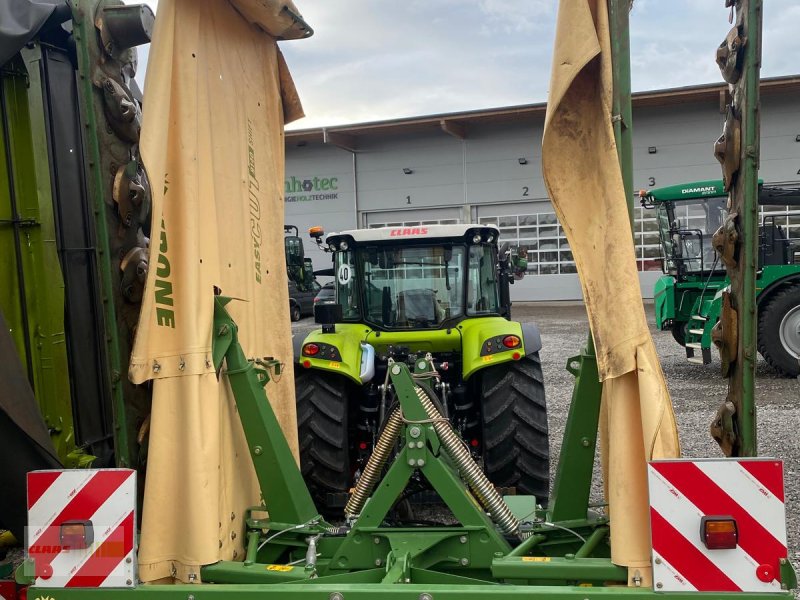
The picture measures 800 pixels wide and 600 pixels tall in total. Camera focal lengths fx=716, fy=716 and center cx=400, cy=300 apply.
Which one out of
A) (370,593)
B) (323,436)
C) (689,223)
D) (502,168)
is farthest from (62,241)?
(502,168)

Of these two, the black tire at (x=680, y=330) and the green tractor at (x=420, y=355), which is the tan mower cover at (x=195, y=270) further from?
the black tire at (x=680, y=330)

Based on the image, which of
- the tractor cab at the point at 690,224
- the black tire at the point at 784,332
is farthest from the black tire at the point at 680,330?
the black tire at the point at 784,332

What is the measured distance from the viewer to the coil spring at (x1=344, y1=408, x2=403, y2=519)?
317cm

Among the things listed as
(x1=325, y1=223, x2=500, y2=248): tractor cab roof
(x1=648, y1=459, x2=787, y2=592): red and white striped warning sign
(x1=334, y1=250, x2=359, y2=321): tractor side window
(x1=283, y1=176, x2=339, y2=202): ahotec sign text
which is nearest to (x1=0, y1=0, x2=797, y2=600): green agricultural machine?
(x1=648, y1=459, x2=787, y2=592): red and white striped warning sign

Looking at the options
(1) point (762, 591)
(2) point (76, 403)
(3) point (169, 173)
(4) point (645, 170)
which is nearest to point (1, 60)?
(3) point (169, 173)

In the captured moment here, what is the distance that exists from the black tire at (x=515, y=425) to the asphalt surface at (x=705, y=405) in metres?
0.99

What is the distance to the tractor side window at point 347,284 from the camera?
529 centimetres

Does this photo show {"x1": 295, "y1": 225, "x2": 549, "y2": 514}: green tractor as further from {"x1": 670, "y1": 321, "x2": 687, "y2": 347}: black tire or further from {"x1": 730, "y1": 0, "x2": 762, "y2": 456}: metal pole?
{"x1": 670, "y1": 321, "x2": 687, "y2": 347}: black tire

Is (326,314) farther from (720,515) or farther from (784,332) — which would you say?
(784,332)

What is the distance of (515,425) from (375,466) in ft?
5.00

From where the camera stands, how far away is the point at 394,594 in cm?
217

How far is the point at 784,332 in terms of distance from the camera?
30.7ft

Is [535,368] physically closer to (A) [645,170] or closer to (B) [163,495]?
(B) [163,495]

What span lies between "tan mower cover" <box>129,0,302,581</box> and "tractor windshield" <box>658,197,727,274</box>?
8941 millimetres
